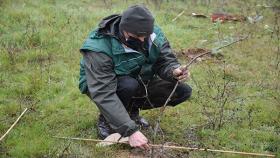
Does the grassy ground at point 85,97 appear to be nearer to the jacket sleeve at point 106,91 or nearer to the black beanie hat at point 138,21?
the jacket sleeve at point 106,91

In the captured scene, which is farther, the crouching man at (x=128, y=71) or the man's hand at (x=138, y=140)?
the crouching man at (x=128, y=71)

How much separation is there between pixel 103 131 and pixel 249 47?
441 cm

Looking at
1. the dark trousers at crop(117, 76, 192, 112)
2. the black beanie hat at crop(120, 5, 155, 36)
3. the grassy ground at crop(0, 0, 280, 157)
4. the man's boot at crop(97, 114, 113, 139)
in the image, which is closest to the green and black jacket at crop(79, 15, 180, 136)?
the dark trousers at crop(117, 76, 192, 112)

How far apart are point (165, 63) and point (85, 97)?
1574 mm

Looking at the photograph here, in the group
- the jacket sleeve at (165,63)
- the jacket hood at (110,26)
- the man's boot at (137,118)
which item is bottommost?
the man's boot at (137,118)

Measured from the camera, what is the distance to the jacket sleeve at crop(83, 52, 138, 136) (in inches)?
156

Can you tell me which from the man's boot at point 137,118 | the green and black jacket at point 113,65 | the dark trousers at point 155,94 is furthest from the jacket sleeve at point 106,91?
the man's boot at point 137,118

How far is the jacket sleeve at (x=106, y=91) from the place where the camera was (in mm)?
3963

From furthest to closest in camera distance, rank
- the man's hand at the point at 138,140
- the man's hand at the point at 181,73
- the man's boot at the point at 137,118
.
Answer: the man's boot at the point at 137,118, the man's hand at the point at 181,73, the man's hand at the point at 138,140

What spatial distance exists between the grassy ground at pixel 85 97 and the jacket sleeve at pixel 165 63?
1.69 ft

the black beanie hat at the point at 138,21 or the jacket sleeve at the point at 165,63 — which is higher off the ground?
the black beanie hat at the point at 138,21

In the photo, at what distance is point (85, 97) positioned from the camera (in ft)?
19.6

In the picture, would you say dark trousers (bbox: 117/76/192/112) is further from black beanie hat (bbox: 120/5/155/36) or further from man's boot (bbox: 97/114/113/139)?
black beanie hat (bbox: 120/5/155/36)

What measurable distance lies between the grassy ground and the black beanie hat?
3.11 ft
